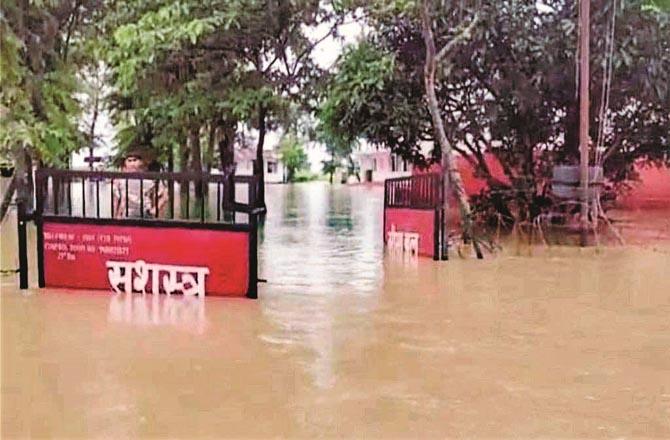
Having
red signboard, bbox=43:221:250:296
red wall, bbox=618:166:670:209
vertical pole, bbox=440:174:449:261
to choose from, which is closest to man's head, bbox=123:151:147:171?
vertical pole, bbox=440:174:449:261

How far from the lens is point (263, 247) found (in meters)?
9.48

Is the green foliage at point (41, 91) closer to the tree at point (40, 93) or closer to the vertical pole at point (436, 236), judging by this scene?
the tree at point (40, 93)

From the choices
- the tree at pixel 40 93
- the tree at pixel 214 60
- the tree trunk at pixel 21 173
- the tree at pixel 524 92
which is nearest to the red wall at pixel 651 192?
the tree at pixel 524 92

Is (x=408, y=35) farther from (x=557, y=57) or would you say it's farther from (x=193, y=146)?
(x=193, y=146)

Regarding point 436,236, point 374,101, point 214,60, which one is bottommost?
point 436,236

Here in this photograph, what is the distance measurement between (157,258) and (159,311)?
2.24ft

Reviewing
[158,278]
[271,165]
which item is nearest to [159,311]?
[158,278]

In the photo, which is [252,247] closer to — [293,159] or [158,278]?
[158,278]

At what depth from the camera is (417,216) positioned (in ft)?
28.7

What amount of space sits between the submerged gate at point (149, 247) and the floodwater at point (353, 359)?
186mm

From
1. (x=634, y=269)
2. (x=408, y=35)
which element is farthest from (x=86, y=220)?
(x=408, y=35)

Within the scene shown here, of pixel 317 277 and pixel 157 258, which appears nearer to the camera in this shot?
pixel 157 258

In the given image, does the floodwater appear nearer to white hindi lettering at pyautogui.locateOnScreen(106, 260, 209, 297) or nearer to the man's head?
white hindi lettering at pyautogui.locateOnScreen(106, 260, 209, 297)

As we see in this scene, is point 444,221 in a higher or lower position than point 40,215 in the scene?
lower
